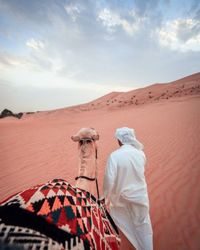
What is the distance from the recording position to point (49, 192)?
1.38 m

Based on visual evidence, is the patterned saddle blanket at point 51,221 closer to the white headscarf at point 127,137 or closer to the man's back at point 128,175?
the man's back at point 128,175

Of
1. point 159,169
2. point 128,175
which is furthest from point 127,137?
point 159,169

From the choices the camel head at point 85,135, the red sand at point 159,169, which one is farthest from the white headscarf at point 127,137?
the red sand at point 159,169

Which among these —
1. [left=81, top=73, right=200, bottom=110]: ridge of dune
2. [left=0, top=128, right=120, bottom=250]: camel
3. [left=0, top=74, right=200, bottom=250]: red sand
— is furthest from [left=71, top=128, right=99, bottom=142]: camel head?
[left=81, top=73, right=200, bottom=110]: ridge of dune

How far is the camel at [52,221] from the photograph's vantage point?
0.98 m

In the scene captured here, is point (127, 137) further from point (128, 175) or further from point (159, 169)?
point (159, 169)

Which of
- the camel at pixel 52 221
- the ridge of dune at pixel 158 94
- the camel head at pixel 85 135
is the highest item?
the camel head at pixel 85 135

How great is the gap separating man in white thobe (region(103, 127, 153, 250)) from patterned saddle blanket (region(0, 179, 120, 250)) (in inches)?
34.7

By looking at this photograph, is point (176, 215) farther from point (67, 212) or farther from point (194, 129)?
point (194, 129)

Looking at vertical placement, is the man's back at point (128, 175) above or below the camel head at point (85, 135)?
below

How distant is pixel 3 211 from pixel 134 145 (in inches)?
78.7

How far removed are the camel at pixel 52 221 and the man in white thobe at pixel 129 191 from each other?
76 centimetres

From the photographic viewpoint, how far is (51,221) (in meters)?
1.13

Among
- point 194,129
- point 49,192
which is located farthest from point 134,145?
point 194,129
